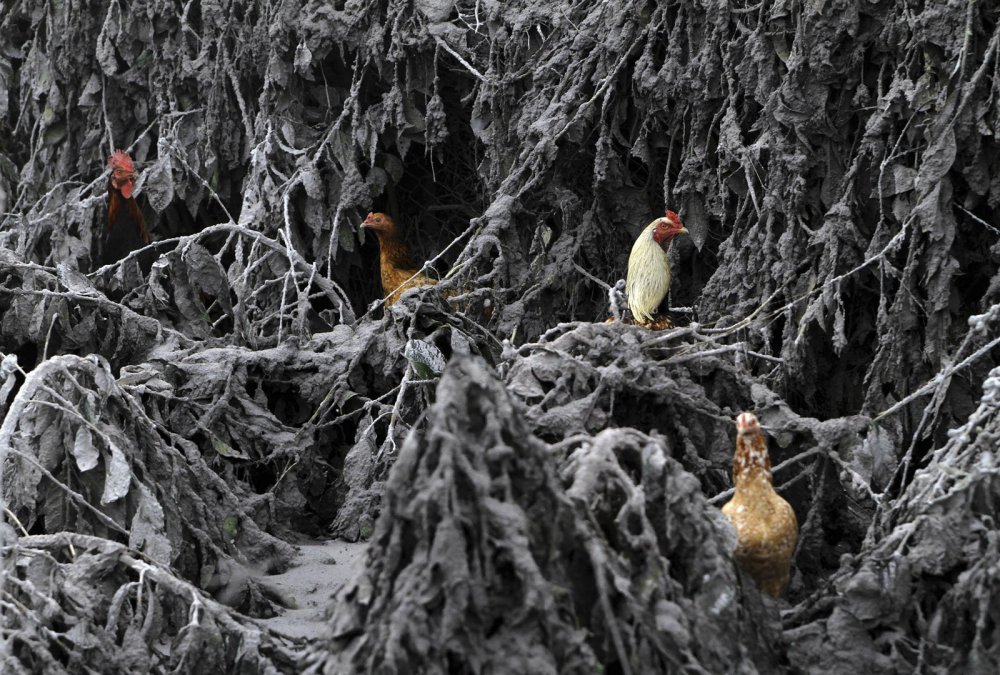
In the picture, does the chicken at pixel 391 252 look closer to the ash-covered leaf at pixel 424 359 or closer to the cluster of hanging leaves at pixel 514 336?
the cluster of hanging leaves at pixel 514 336

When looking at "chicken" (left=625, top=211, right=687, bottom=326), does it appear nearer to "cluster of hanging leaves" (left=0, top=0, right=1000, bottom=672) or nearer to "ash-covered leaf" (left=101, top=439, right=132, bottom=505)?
"cluster of hanging leaves" (left=0, top=0, right=1000, bottom=672)

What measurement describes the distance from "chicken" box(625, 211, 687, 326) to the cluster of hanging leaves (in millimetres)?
206

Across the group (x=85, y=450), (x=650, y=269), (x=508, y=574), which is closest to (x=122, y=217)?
(x=650, y=269)

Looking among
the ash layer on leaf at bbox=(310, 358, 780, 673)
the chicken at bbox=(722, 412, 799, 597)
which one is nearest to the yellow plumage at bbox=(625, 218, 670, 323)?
the chicken at bbox=(722, 412, 799, 597)

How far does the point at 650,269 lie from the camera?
562 cm

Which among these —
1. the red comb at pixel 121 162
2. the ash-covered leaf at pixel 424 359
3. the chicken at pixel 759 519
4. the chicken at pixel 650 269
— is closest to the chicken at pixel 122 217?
the red comb at pixel 121 162

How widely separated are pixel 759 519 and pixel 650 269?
72.9 inches

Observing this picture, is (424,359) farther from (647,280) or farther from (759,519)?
(759,519)

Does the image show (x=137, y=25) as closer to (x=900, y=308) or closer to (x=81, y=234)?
(x=81, y=234)

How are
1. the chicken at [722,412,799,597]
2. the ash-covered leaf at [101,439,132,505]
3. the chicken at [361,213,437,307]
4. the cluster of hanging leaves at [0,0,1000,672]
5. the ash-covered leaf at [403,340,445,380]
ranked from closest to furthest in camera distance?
the cluster of hanging leaves at [0,0,1000,672]
the chicken at [722,412,799,597]
the ash-covered leaf at [101,439,132,505]
the ash-covered leaf at [403,340,445,380]
the chicken at [361,213,437,307]

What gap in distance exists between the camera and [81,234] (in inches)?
305

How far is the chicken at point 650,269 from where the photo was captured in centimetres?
558

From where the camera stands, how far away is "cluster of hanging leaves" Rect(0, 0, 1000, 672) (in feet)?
10.3

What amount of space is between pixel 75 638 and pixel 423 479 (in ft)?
4.25
